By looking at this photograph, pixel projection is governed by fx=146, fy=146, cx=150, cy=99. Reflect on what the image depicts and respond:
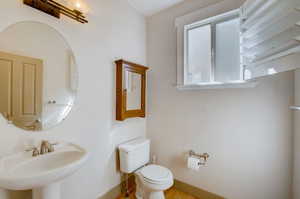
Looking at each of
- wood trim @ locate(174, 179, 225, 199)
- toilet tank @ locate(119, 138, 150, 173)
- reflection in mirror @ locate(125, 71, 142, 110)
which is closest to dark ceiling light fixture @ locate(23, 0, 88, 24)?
reflection in mirror @ locate(125, 71, 142, 110)

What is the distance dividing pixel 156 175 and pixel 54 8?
186cm

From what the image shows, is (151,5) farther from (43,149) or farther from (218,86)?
(43,149)

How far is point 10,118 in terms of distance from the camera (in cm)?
105

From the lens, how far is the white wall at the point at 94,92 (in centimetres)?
114

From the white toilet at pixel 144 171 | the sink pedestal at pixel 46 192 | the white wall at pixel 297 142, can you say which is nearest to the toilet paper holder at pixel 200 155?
the white toilet at pixel 144 171

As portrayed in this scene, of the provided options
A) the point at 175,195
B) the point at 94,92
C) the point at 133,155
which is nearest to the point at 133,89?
the point at 94,92

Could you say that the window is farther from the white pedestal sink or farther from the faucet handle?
the faucet handle

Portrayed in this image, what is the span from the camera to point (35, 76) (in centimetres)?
119

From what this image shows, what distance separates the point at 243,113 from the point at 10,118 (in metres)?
2.08

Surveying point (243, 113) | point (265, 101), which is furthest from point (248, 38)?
point (243, 113)

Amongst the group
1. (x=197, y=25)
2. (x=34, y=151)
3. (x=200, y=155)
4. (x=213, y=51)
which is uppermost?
(x=197, y=25)

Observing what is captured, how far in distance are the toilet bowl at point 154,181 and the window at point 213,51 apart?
1174 millimetres

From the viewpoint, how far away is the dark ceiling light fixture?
1.13m

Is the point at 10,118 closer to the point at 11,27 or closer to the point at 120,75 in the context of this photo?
the point at 11,27
